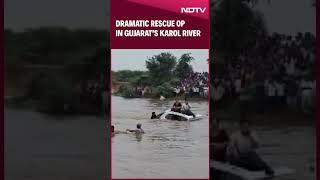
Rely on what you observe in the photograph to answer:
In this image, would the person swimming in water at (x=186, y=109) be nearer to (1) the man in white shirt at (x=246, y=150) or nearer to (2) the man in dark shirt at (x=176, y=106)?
(2) the man in dark shirt at (x=176, y=106)

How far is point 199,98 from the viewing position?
6277 millimetres

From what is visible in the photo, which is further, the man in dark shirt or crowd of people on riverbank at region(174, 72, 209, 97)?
the man in dark shirt

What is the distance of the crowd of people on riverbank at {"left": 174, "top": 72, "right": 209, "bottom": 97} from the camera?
20.5 feet

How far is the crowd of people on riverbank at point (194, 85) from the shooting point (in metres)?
6.25

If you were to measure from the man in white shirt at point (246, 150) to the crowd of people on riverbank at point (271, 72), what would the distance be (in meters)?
0.34

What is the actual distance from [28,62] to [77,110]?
79cm

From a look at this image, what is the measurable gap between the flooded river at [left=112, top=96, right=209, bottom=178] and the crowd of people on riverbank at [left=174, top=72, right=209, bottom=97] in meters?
0.11

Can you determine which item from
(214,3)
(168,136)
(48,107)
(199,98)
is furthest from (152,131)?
(214,3)

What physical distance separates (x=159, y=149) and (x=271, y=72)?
153 centimetres

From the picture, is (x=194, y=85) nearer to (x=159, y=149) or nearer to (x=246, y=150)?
(x=159, y=149)

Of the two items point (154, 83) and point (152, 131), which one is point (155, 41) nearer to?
point (154, 83)

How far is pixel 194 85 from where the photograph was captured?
20.6ft

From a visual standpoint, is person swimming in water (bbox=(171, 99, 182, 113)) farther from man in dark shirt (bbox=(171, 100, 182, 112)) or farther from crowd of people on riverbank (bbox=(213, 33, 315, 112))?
crowd of people on riverbank (bbox=(213, 33, 315, 112))

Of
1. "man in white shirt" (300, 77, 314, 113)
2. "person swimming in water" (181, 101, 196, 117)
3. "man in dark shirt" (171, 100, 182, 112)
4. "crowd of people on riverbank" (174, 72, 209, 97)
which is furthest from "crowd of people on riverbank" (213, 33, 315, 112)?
"man in dark shirt" (171, 100, 182, 112)
